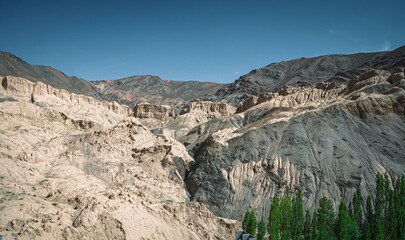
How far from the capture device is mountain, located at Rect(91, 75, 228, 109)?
6088 inches

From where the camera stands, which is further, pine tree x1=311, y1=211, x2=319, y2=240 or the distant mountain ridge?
the distant mountain ridge

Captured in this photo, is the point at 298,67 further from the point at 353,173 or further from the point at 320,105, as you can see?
the point at 353,173

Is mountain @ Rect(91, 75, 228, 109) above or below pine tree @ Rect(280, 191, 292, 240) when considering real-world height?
above

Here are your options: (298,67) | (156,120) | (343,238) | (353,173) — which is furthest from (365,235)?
(298,67)

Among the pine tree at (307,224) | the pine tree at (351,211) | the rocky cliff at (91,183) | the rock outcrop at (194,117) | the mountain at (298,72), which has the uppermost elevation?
the mountain at (298,72)

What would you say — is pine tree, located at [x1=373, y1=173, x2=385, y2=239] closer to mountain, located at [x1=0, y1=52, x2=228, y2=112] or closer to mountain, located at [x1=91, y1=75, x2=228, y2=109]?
mountain, located at [x1=0, y1=52, x2=228, y2=112]

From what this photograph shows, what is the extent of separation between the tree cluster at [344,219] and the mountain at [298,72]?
7992cm

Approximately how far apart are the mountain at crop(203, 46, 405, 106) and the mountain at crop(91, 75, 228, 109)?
24775 millimetres

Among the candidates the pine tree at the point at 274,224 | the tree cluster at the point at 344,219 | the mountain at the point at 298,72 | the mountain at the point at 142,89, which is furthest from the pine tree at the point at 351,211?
the mountain at the point at 142,89

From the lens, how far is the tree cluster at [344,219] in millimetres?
29969

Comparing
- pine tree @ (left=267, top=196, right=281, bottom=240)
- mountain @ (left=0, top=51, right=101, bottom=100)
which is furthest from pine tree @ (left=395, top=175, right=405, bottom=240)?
Answer: mountain @ (left=0, top=51, right=101, bottom=100)

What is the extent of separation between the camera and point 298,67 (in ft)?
481

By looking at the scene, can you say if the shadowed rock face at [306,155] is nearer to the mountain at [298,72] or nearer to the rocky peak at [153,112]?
the rocky peak at [153,112]

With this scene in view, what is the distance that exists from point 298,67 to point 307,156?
112617mm
